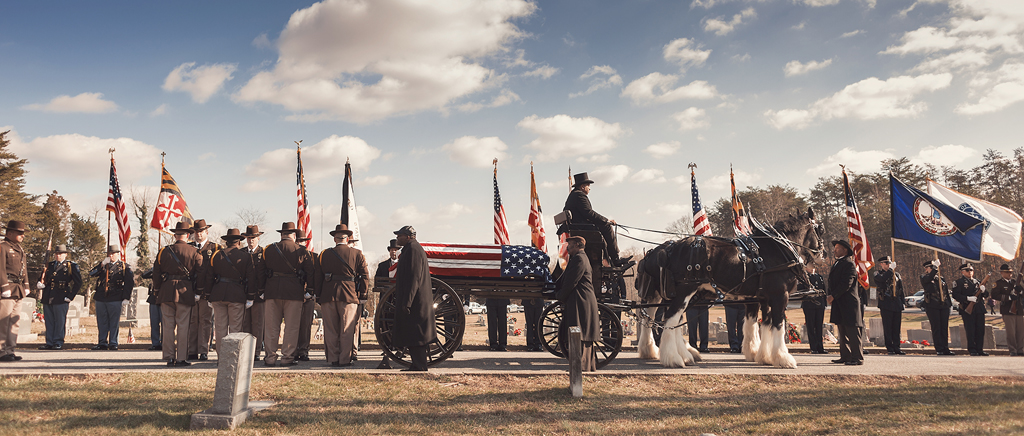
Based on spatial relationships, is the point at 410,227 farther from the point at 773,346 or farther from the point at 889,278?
the point at 889,278

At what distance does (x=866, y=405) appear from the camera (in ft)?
20.7

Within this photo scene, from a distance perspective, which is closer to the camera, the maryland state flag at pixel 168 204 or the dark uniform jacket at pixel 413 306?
the dark uniform jacket at pixel 413 306

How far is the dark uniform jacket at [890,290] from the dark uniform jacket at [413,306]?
10.3m

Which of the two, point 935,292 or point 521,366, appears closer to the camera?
point 521,366

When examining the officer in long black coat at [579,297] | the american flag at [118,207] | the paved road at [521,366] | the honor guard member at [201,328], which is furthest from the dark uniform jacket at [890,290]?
the american flag at [118,207]

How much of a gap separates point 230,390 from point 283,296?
11.0ft

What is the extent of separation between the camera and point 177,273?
28.7ft

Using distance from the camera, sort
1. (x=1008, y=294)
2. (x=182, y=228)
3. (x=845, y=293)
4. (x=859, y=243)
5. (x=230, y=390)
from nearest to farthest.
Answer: (x=230, y=390) → (x=182, y=228) → (x=845, y=293) → (x=1008, y=294) → (x=859, y=243)

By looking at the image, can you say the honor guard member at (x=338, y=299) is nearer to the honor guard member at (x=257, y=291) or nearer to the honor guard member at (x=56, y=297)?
the honor guard member at (x=257, y=291)

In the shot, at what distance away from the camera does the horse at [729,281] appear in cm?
882

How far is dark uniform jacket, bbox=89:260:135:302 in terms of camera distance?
11.4 m

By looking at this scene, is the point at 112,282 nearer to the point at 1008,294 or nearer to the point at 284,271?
the point at 284,271

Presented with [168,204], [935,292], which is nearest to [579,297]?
[935,292]

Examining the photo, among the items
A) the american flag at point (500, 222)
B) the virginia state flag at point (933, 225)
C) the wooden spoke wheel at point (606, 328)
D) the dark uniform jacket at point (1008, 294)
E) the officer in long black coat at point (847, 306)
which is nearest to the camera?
the wooden spoke wheel at point (606, 328)
